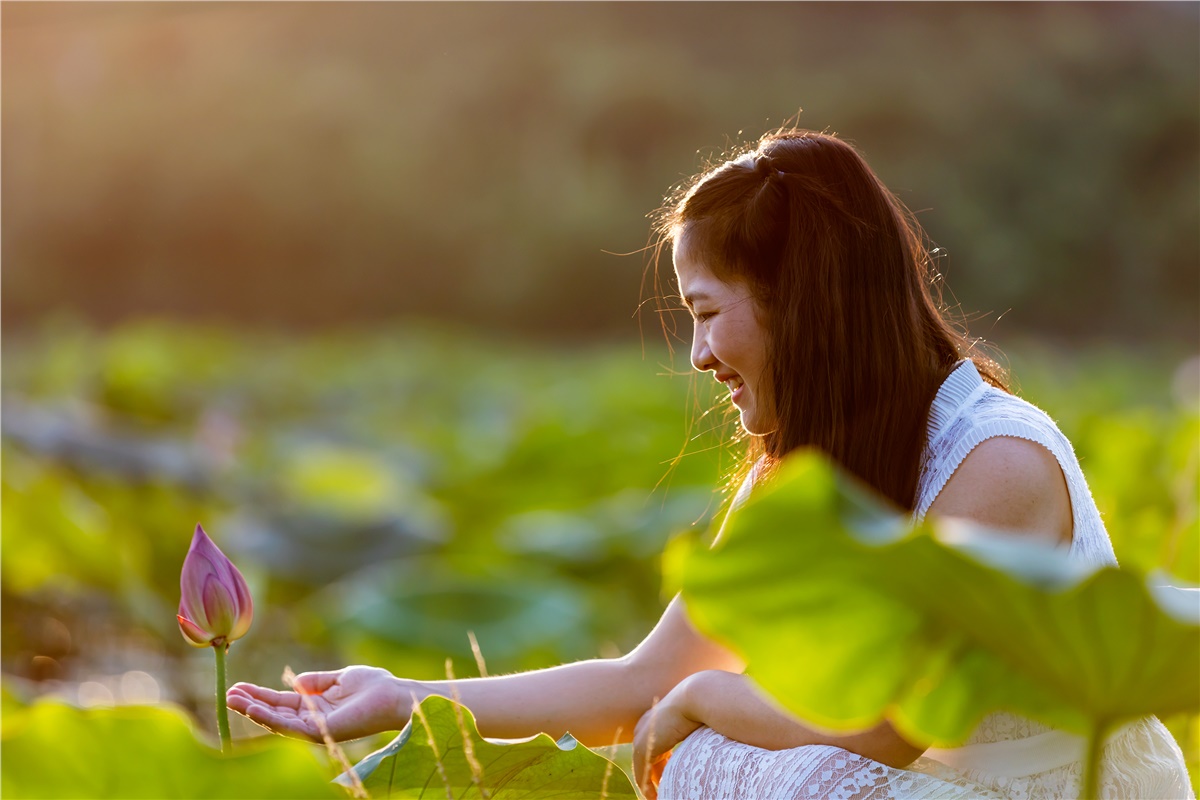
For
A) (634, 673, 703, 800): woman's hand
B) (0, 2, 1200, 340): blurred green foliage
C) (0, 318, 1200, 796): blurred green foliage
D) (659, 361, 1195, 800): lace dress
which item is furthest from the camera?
(0, 2, 1200, 340): blurred green foliage

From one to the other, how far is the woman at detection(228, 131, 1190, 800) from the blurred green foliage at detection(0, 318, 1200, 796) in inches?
11.9

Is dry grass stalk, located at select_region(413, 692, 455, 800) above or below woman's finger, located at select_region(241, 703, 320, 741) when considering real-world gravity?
above

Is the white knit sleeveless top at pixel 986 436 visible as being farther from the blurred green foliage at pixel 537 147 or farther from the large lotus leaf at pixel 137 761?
the blurred green foliage at pixel 537 147

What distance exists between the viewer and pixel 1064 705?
1.72 feet

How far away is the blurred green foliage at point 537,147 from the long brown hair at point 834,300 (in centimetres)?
1224

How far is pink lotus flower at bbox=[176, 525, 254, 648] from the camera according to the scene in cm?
76

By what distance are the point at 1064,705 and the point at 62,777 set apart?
49cm

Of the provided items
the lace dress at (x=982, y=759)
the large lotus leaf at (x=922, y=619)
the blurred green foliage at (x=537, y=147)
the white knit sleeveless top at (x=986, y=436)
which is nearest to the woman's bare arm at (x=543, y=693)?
the lace dress at (x=982, y=759)

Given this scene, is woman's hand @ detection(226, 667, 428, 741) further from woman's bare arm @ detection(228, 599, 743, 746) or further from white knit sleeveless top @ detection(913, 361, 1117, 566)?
white knit sleeveless top @ detection(913, 361, 1117, 566)

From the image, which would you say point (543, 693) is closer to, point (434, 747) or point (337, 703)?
point (337, 703)

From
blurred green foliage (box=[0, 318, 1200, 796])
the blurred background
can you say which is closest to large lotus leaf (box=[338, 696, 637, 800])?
blurred green foliage (box=[0, 318, 1200, 796])

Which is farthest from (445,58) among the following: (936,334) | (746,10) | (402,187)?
(936,334)

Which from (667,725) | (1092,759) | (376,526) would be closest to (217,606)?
(667,725)

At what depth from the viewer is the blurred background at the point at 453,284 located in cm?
271
